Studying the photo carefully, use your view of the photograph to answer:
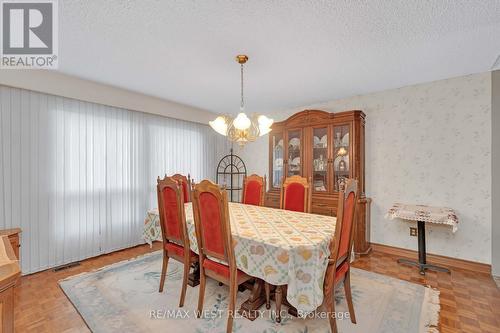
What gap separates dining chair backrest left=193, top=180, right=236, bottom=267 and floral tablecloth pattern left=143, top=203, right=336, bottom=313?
0.35ft

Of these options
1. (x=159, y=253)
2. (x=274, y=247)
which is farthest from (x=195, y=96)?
(x=274, y=247)

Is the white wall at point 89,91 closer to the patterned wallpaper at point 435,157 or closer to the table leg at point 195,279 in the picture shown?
the table leg at point 195,279

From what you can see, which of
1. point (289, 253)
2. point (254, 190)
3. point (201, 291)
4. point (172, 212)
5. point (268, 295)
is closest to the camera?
point (289, 253)

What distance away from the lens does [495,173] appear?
8.66 ft

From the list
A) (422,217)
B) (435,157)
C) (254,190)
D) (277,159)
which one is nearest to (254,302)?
(254,190)

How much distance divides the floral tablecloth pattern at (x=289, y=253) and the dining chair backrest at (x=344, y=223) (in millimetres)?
70

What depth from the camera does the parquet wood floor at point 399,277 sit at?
70.7 inches

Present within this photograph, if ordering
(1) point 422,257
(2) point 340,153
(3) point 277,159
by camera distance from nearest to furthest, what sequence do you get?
(1) point 422,257
(2) point 340,153
(3) point 277,159

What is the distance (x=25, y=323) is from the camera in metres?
1.80

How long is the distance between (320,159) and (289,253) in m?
2.40

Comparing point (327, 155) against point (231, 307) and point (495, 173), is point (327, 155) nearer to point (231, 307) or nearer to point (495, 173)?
point (495, 173)

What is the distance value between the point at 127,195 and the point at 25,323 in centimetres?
189

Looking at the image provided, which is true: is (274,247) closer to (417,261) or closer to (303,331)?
(303,331)

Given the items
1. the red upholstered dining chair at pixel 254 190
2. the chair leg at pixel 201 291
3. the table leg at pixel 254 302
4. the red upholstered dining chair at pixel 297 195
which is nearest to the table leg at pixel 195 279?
the chair leg at pixel 201 291
